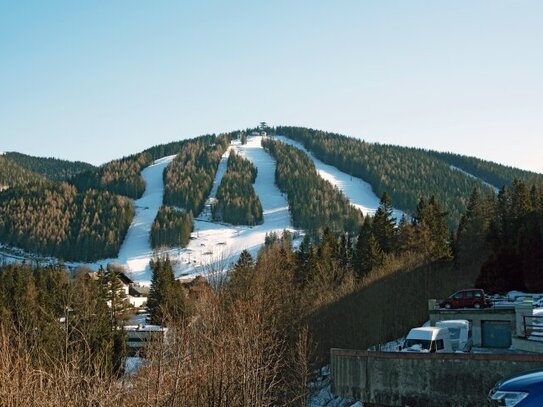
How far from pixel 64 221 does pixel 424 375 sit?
16786 cm

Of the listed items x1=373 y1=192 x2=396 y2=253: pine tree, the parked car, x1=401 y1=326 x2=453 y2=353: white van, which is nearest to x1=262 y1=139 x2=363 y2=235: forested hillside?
x1=373 y1=192 x2=396 y2=253: pine tree

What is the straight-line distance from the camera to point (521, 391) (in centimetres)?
749

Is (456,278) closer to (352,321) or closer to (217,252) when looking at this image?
(352,321)

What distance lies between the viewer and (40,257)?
16575cm

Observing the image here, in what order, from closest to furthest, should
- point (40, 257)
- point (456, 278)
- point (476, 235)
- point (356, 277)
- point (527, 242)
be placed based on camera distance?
point (527, 242) → point (456, 278) → point (476, 235) → point (356, 277) → point (40, 257)

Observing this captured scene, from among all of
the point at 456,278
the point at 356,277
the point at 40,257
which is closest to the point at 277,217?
the point at 40,257

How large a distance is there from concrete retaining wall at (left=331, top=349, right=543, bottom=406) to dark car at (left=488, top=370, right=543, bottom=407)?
9858 mm

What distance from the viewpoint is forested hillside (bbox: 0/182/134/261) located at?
167000 millimetres

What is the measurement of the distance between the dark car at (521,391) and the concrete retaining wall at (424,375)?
986 centimetres

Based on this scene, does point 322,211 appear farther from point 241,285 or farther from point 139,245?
point 241,285

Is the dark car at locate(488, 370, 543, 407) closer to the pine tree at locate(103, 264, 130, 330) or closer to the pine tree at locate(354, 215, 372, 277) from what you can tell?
the pine tree at locate(103, 264, 130, 330)

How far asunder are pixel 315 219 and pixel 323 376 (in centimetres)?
13639

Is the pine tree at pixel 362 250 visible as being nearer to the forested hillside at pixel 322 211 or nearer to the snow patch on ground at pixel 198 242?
the snow patch on ground at pixel 198 242

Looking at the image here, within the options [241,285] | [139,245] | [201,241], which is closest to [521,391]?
[241,285]
